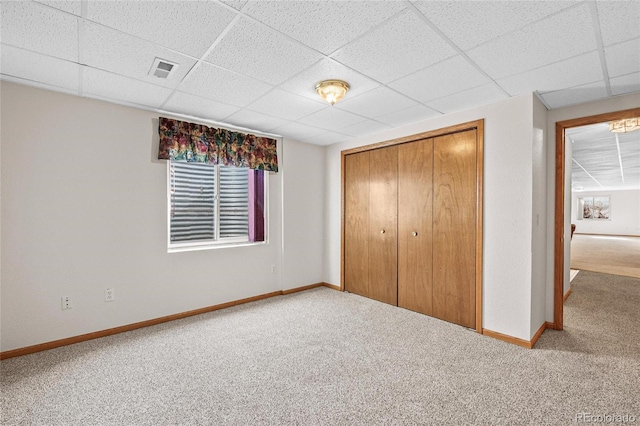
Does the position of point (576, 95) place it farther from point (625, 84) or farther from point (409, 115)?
point (409, 115)

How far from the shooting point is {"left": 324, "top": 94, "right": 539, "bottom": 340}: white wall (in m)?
2.62

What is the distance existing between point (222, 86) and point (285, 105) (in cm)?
65

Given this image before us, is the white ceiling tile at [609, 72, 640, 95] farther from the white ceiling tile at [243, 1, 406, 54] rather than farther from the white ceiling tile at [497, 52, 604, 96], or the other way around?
the white ceiling tile at [243, 1, 406, 54]

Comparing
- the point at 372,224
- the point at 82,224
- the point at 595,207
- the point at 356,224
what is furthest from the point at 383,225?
the point at 595,207

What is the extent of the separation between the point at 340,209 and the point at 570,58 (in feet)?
A: 9.85

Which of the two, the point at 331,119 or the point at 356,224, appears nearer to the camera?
the point at 331,119

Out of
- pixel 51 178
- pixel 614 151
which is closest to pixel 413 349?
pixel 51 178

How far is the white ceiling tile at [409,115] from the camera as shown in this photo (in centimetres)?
301

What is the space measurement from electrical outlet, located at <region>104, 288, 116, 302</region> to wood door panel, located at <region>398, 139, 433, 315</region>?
10.3 feet

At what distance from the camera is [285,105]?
2.89m

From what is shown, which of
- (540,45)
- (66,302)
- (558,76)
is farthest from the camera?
(66,302)

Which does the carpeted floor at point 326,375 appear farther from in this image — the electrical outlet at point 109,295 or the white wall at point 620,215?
the white wall at point 620,215

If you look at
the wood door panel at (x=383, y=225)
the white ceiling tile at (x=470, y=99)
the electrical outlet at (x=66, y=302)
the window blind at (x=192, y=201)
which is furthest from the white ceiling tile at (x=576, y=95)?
the electrical outlet at (x=66, y=302)

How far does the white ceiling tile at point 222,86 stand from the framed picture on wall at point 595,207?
17.7 metres
